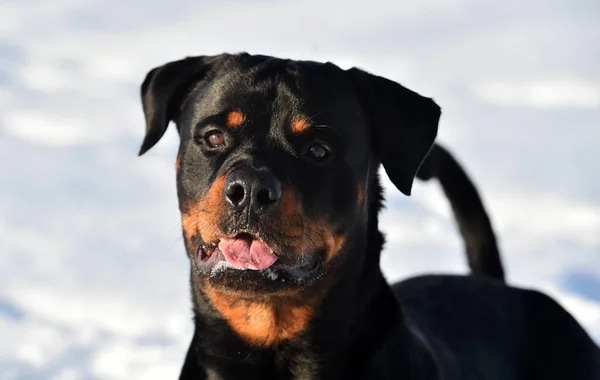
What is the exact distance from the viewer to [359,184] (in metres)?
4.61

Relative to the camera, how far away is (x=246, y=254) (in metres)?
4.28

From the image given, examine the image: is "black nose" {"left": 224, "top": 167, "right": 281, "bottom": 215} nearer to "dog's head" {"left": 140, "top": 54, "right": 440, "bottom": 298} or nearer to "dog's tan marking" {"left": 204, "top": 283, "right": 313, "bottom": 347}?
"dog's head" {"left": 140, "top": 54, "right": 440, "bottom": 298}

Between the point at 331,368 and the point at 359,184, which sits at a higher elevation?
the point at 359,184

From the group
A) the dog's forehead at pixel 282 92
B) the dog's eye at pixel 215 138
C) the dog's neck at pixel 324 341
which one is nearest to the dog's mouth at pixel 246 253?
the dog's neck at pixel 324 341

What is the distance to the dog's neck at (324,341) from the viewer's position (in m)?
4.48

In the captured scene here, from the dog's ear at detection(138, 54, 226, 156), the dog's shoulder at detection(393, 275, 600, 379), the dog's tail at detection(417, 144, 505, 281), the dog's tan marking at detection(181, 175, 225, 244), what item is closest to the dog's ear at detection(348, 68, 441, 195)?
the dog's ear at detection(138, 54, 226, 156)

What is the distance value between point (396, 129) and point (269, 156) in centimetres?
68

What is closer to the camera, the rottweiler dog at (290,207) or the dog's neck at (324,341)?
the rottweiler dog at (290,207)

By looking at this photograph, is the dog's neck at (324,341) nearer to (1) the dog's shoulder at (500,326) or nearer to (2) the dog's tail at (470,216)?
(1) the dog's shoulder at (500,326)

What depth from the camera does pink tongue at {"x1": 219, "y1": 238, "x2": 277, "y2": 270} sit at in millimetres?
4262

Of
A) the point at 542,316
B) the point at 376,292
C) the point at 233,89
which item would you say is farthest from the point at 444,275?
the point at 233,89

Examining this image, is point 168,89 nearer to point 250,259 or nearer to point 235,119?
point 235,119

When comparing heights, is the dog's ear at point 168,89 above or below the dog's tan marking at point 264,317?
above

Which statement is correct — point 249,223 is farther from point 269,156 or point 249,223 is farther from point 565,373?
point 565,373
